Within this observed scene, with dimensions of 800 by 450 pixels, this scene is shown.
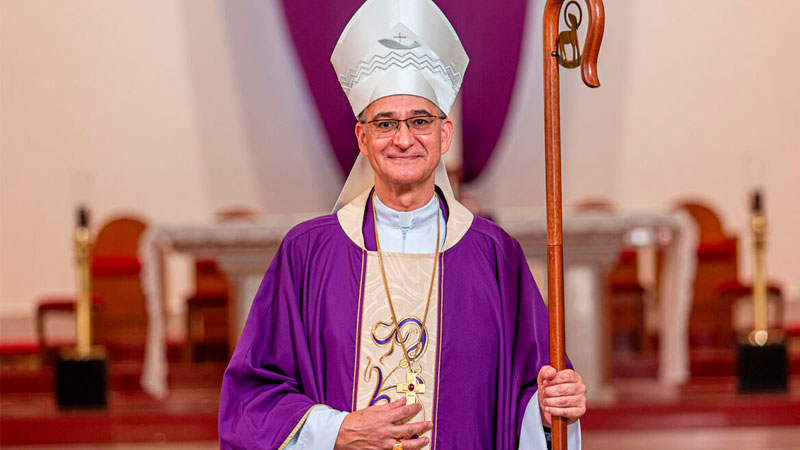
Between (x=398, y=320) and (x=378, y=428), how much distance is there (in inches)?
11.5

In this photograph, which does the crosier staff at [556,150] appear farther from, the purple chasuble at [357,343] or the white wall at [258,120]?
the white wall at [258,120]

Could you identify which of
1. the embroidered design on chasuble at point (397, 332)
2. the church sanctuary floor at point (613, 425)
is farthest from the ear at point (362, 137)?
the church sanctuary floor at point (613, 425)

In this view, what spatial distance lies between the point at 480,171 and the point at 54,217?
404cm

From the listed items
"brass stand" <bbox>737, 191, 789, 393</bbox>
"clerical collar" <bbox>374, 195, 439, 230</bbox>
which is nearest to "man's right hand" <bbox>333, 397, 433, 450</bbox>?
"clerical collar" <bbox>374, 195, 439, 230</bbox>

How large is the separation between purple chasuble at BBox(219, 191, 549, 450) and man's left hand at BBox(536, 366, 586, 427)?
14 cm

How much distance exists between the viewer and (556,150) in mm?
2064

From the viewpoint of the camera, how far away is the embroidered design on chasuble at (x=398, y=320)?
218cm

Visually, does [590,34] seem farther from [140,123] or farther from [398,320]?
[140,123]

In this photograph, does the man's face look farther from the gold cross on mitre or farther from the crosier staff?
the gold cross on mitre

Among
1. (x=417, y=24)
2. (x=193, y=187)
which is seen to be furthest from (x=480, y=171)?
(x=417, y=24)

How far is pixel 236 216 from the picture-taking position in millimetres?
8680

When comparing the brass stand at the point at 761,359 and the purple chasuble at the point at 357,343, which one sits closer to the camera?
the purple chasuble at the point at 357,343

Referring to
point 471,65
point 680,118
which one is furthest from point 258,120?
point 680,118

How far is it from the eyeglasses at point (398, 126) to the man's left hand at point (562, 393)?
55 cm
